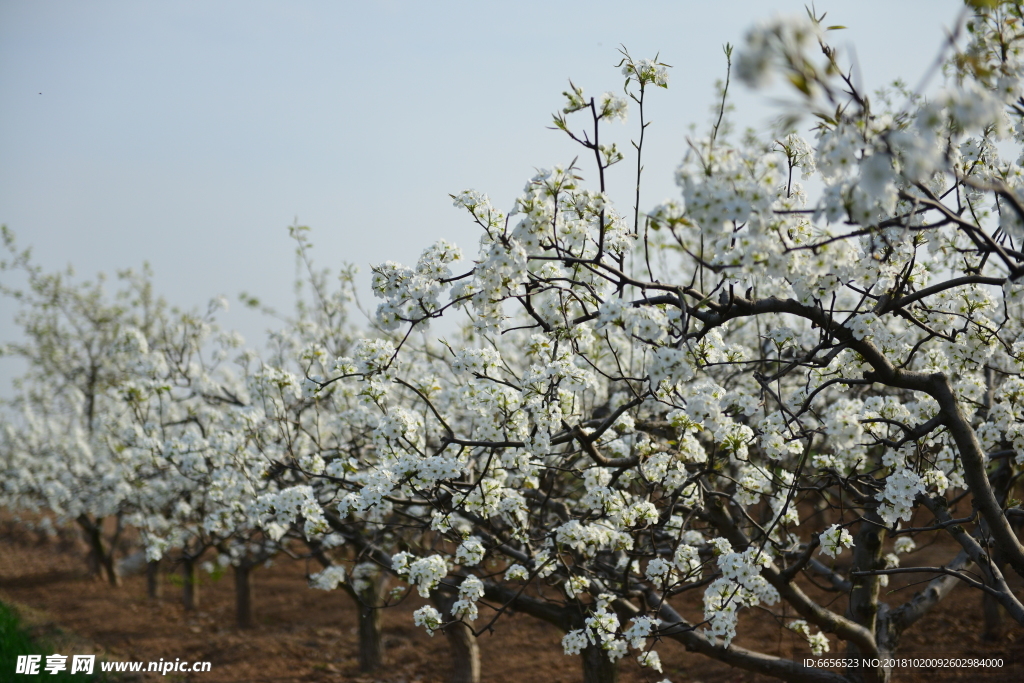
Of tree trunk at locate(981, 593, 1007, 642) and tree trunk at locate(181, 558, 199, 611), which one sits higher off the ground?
tree trunk at locate(181, 558, 199, 611)

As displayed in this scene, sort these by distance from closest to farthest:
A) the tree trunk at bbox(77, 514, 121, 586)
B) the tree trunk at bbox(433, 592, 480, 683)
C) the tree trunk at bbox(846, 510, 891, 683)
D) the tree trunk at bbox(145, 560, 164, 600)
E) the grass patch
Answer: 1. the tree trunk at bbox(846, 510, 891, 683)
2. the grass patch
3. the tree trunk at bbox(433, 592, 480, 683)
4. the tree trunk at bbox(145, 560, 164, 600)
5. the tree trunk at bbox(77, 514, 121, 586)

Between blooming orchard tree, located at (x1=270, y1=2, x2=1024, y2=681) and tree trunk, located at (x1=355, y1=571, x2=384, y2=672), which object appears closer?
blooming orchard tree, located at (x1=270, y1=2, x2=1024, y2=681)

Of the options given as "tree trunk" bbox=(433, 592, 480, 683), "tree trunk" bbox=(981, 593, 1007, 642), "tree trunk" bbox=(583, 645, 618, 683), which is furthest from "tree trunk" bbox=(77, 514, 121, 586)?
"tree trunk" bbox=(981, 593, 1007, 642)

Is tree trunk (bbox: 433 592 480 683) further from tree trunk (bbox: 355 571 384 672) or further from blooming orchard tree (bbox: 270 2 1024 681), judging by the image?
blooming orchard tree (bbox: 270 2 1024 681)

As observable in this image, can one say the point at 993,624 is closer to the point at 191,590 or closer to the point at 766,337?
the point at 766,337

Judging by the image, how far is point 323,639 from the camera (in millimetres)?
10289

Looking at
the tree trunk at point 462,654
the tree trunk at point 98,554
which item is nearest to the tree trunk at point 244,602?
the tree trunk at point 98,554

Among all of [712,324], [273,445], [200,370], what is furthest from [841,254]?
[200,370]

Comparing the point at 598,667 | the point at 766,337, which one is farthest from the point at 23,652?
the point at 766,337

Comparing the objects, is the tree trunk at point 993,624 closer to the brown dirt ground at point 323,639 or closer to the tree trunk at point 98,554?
the brown dirt ground at point 323,639

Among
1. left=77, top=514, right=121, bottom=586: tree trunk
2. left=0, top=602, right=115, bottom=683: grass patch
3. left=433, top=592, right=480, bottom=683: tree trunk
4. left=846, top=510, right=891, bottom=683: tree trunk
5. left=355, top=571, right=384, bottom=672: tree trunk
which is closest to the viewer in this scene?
left=846, top=510, right=891, bottom=683: tree trunk

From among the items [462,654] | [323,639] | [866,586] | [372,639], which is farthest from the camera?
[323,639]

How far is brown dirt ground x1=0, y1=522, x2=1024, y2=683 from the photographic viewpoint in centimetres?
777

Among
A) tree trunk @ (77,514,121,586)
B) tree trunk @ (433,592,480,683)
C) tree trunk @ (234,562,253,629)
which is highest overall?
tree trunk @ (77,514,121,586)
